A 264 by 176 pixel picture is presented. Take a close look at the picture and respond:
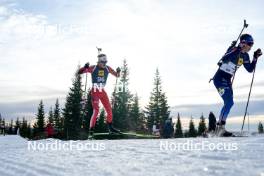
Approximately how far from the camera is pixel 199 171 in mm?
3152

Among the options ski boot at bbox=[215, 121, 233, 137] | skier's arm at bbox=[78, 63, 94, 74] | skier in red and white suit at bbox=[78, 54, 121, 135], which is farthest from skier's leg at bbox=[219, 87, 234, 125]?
skier's arm at bbox=[78, 63, 94, 74]

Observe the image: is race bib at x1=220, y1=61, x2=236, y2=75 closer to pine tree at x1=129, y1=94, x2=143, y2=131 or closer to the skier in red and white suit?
the skier in red and white suit

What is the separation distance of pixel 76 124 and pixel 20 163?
4284 centimetres

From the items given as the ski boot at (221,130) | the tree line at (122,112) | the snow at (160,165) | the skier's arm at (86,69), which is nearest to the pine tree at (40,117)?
the tree line at (122,112)

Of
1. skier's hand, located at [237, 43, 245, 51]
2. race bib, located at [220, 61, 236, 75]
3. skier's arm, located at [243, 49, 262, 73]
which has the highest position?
skier's hand, located at [237, 43, 245, 51]

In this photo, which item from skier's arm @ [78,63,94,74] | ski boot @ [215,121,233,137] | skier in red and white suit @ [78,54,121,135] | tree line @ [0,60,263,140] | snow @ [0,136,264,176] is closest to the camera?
snow @ [0,136,264,176]

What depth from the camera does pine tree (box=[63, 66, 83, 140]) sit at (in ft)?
154

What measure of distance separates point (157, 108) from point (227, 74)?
46.1m

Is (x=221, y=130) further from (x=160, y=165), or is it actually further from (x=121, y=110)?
(x=121, y=110)

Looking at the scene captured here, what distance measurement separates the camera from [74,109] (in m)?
48.6

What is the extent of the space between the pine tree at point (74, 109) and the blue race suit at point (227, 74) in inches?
1416

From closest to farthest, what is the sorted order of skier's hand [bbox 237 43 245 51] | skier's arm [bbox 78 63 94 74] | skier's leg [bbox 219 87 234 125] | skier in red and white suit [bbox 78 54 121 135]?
skier's leg [bbox 219 87 234 125]
skier's hand [bbox 237 43 245 51]
skier in red and white suit [bbox 78 54 121 135]
skier's arm [bbox 78 63 94 74]

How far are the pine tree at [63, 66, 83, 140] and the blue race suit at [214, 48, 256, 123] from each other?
118ft

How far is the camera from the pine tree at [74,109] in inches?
1849
